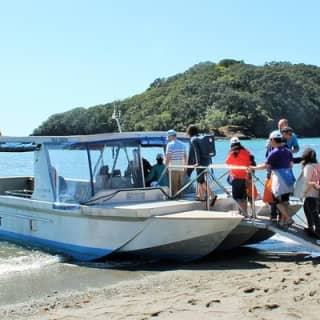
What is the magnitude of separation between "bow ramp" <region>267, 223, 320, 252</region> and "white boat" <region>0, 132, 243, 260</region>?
0.66 meters

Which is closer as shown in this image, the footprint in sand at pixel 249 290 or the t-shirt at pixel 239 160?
the footprint in sand at pixel 249 290

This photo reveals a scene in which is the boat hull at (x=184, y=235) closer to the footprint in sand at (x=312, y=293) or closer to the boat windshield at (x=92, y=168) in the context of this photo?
the boat windshield at (x=92, y=168)

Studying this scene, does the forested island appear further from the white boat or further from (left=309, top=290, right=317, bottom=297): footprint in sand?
(left=309, top=290, right=317, bottom=297): footprint in sand

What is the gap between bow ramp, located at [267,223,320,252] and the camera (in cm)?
1027

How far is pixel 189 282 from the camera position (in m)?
A: 9.49

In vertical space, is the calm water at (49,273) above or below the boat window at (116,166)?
below

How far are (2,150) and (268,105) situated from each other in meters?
115

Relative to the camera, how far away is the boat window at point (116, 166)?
→ 1220 centimetres

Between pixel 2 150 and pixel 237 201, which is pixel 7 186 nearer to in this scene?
pixel 2 150

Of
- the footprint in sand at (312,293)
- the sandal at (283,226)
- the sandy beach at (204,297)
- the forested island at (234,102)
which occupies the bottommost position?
the sandy beach at (204,297)

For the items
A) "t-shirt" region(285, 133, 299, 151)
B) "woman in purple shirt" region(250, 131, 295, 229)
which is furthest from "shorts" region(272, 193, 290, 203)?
"t-shirt" region(285, 133, 299, 151)

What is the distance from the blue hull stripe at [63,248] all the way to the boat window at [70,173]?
0.98 meters

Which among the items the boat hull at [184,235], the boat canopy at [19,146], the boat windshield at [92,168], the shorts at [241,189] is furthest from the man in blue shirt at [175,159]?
the boat canopy at [19,146]

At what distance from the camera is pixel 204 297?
8180 mm
